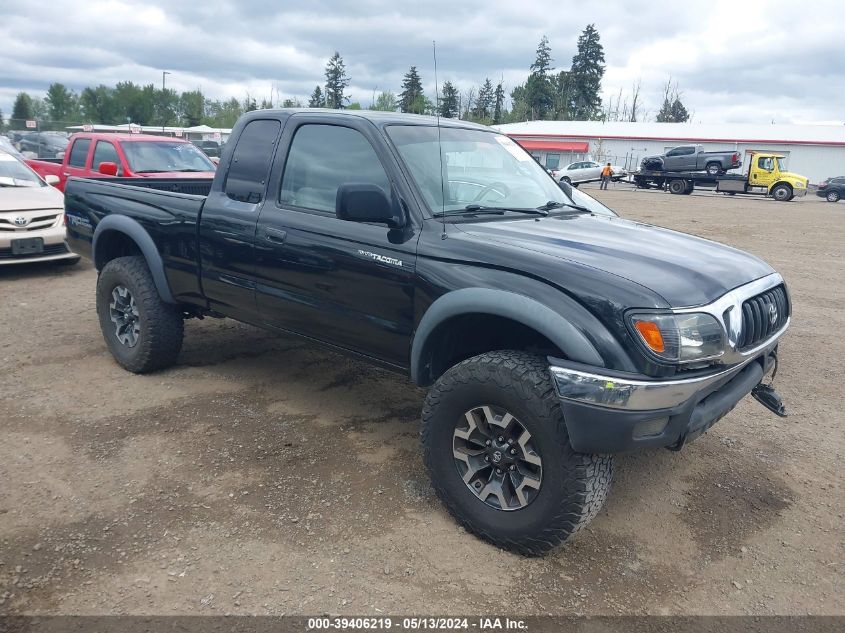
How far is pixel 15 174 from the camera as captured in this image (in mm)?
9289

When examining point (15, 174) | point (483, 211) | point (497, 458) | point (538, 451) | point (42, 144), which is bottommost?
point (497, 458)

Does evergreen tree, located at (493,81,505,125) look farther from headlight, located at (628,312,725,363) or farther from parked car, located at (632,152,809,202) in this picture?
headlight, located at (628,312,725,363)

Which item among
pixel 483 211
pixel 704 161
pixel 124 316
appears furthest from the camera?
pixel 704 161

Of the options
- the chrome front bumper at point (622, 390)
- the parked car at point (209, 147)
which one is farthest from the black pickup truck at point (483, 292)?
the parked car at point (209, 147)

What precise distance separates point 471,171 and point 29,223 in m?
6.88

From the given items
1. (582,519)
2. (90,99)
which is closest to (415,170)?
(582,519)

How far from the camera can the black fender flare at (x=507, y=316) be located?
266 centimetres

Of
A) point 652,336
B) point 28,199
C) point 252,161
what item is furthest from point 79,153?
point 652,336

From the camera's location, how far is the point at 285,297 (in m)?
3.92

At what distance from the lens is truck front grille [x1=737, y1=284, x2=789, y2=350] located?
2.98 meters

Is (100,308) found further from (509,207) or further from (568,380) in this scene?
(568,380)

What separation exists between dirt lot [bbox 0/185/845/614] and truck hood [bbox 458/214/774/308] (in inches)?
48.6

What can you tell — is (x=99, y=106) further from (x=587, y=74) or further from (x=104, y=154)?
(x=104, y=154)

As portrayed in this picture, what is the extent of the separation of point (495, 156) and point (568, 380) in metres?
1.93
